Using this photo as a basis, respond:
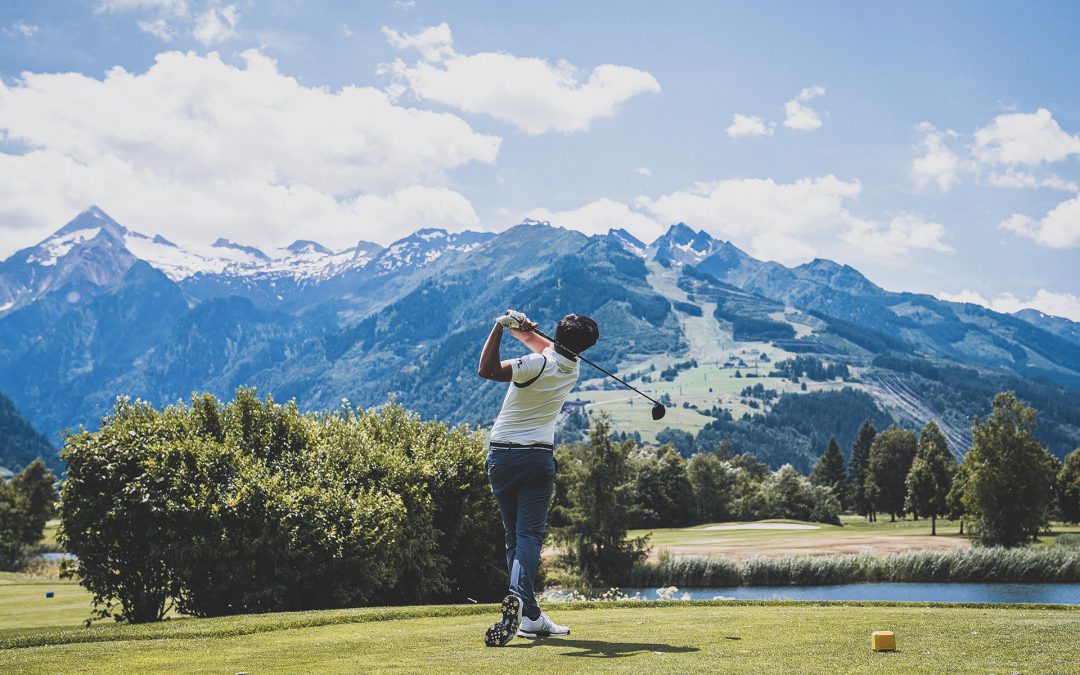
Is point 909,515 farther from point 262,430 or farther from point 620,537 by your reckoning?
point 262,430

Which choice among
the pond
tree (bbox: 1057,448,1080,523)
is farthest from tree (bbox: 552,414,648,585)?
tree (bbox: 1057,448,1080,523)

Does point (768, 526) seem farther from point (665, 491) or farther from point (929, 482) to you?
point (929, 482)

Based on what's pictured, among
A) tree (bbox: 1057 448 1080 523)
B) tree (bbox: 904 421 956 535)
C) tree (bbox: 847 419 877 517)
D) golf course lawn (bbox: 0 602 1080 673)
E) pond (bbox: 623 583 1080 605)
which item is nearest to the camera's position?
golf course lawn (bbox: 0 602 1080 673)

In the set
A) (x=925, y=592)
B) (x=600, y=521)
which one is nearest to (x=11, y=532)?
(x=600, y=521)

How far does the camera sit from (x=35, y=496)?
278 feet

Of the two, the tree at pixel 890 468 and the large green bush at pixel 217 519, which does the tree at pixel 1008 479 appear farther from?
the tree at pixel 890 468

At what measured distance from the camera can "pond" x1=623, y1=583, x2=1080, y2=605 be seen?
4441cm

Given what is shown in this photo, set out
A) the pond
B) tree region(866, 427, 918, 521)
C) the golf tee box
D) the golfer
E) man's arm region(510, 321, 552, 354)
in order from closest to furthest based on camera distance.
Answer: the golf tee box, the golfer, man's arm region(510, 321, 552, 354), the pond, tree region(866, 427, 918, 521)

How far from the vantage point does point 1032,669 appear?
277 inches

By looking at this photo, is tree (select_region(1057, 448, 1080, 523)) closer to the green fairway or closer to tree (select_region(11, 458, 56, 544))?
the green fairway

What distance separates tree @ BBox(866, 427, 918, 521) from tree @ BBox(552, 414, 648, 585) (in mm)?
67064

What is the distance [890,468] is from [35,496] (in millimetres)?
104015

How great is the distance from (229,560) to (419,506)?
828cm

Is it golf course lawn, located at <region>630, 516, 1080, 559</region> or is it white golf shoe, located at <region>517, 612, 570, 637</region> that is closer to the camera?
white golf shoe, located at <region>517, 612, 570, 637</region>
